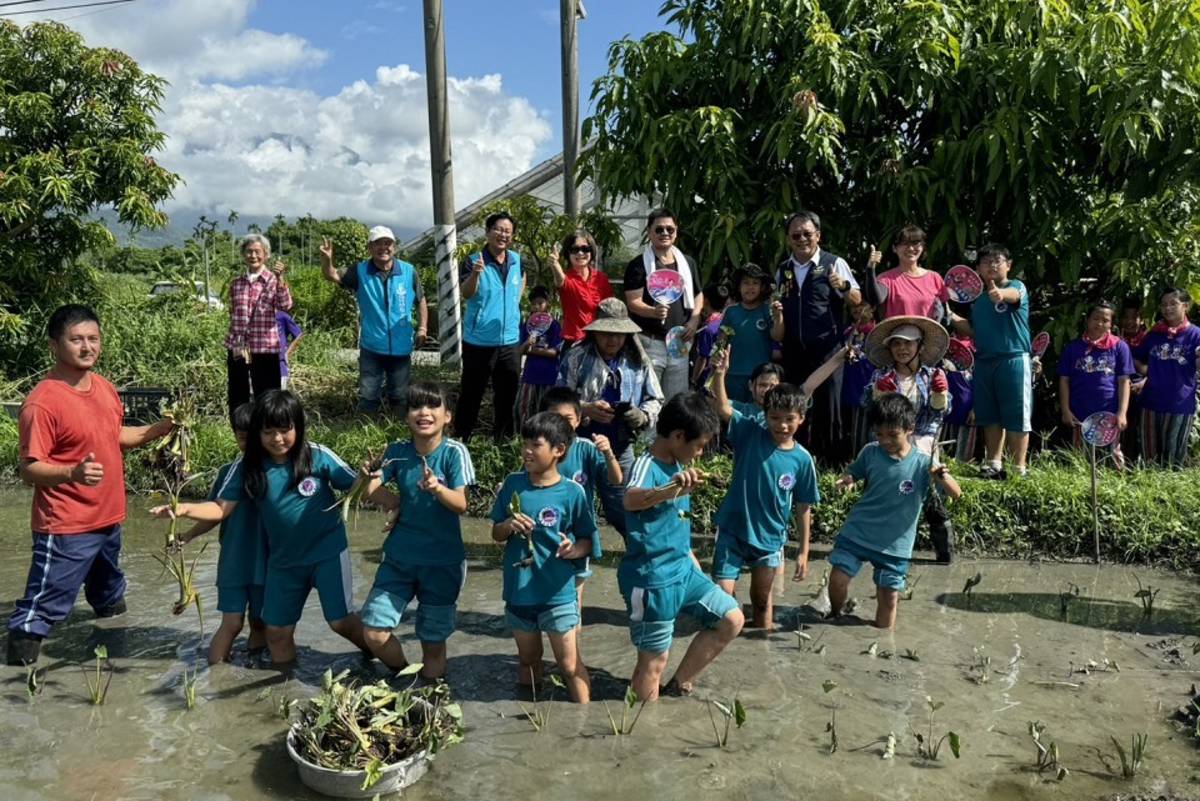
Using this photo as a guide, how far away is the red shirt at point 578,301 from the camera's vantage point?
7680 mm

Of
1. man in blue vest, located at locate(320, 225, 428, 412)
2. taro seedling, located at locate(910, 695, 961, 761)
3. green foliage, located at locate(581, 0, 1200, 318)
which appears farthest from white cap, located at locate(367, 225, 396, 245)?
taro seedling, located at locate(910, 695, 961, 761)

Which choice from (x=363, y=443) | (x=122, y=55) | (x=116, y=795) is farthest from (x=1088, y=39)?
(x=122, y=55)

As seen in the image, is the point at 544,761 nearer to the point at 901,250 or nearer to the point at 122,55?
the point at 901,250

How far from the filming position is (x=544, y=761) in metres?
4.07

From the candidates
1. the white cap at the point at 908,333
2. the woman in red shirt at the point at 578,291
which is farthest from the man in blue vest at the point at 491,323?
the white cap at the point at 908,333

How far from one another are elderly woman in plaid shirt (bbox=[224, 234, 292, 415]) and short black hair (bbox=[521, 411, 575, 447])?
4.73 metres

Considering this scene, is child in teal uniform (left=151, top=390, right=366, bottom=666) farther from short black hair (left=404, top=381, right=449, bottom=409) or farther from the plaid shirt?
the plaid shirt

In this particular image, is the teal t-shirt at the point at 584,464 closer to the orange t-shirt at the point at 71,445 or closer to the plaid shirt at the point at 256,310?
the orange t-shirt at the point at 71,445

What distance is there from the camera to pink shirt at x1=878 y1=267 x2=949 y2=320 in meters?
7.31

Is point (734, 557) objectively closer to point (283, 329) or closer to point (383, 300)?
→ point (383, 300)

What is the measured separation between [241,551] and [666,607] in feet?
6.92

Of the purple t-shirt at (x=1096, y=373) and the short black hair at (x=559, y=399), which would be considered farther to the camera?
the purple t-shirt at (x=1096, y=373)

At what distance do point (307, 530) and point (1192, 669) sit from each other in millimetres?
4263

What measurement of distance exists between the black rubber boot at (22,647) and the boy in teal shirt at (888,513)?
3.96 metres
